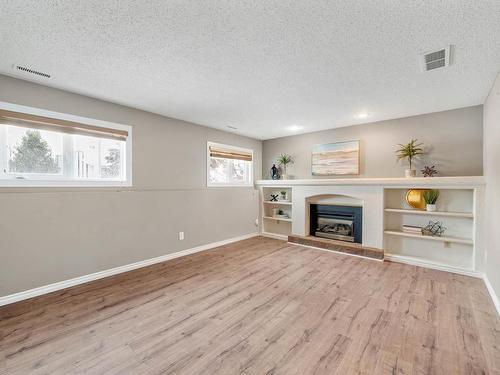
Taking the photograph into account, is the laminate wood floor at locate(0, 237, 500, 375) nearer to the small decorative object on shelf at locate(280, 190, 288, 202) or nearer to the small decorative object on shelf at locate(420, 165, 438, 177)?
the small decorative object on shelf at locate(420, 165, 438, 177)

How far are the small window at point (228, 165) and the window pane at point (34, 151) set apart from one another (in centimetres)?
229

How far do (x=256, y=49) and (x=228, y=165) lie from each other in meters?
3.23

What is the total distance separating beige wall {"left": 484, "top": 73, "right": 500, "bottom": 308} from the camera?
2.35m

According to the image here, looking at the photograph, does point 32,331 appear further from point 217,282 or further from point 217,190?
point 217,190

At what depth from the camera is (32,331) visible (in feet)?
6.51

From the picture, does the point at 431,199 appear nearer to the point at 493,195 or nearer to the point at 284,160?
the point at 493,195

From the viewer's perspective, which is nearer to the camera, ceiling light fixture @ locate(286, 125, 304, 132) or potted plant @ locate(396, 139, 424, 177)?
potted plant @ locate(396, 139, 424, 177)

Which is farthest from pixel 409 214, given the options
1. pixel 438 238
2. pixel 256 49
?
pixel 256 49

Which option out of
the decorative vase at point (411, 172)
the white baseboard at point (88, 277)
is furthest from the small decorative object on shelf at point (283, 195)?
the decorative vase at point (411, 172)

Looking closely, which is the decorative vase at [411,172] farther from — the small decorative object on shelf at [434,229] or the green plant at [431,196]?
the small decorative object on shelf at [434,229]

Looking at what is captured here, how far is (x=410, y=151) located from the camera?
3711 mm

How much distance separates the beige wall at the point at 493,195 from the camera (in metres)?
2.35

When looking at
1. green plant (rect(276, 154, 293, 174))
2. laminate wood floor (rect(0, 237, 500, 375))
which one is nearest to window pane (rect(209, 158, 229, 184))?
green plant (rect(276, 154, 293, 174))

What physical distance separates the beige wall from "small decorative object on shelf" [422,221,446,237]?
63 centimetres
